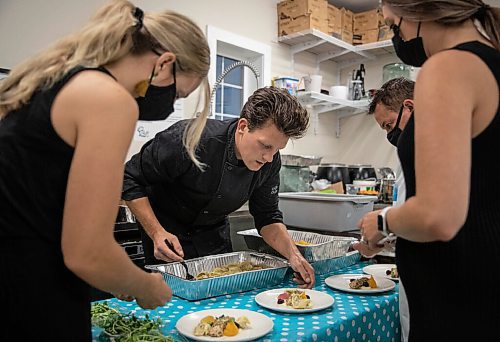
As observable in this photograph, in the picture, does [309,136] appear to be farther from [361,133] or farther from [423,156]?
[423,156]

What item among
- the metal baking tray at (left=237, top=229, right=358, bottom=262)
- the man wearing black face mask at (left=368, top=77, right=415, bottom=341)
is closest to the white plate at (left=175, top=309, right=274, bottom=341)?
the metal baking tray at (left=237, top=229, right=358, bottom=262)

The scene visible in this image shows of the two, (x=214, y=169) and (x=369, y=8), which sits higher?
(x=369, y=8)

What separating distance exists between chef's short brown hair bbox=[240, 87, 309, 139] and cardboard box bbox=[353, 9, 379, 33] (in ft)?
8.14

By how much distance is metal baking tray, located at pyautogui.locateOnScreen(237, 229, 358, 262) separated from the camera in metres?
1.78

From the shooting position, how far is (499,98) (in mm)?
875

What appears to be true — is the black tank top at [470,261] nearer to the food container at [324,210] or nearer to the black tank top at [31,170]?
the black tank top at [31,170]

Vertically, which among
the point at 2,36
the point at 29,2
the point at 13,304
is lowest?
the point at 13,304

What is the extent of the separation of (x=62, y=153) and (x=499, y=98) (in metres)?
0.80

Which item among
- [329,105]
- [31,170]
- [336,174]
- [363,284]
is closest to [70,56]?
[31,170]

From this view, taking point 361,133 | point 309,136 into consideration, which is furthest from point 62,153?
point 361,133

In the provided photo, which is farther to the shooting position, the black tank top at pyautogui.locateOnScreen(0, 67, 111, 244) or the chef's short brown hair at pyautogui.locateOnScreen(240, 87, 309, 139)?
the chef's short brown hair at pyautogui.locateOnScreen(240, 87, 309, 139)

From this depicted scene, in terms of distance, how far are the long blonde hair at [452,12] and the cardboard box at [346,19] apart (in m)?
3.06

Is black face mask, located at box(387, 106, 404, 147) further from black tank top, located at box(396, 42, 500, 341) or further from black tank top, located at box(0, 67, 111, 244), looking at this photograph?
black tank top, located at box(0, 67, 111, 244)

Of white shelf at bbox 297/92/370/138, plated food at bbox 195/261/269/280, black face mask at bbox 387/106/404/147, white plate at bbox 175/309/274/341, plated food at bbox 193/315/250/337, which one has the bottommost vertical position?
white plate at bbox 175/309/274/341
